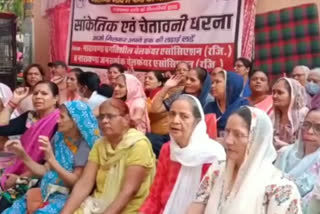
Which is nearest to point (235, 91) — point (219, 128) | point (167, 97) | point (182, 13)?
point (219, 128)

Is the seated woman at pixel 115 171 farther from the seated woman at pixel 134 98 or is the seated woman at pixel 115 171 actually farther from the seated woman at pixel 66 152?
the seated woman at pixel 134 98

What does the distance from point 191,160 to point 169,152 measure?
0.77 ft

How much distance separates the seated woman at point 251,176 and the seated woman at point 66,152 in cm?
138

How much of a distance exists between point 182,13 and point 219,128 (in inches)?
107

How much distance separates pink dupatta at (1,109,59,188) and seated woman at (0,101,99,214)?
356 millimetres

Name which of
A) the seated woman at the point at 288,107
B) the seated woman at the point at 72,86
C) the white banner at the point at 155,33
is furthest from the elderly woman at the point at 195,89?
the white banner at the point at 155,33

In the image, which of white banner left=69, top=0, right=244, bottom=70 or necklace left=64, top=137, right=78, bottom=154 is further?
white banner left=69, top=0, right=244, bottom=70

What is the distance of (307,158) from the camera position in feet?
11.1

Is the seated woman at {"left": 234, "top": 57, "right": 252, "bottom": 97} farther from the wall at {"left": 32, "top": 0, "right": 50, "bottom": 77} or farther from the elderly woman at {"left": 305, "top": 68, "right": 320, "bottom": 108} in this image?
the wall at {"left": 32, "top": 0, "right": 50, "bottom": 77}

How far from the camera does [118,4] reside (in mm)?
7980

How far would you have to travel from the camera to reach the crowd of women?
2766mm

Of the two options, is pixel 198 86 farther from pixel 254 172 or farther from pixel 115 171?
pixel 254 172

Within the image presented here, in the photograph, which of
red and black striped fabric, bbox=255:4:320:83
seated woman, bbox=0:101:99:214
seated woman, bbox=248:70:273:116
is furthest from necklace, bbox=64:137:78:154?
red and black striped fabric, bbox=255:4:320:83

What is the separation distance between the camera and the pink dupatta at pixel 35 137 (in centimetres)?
457
